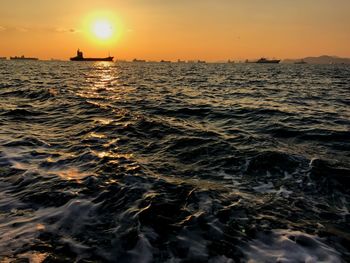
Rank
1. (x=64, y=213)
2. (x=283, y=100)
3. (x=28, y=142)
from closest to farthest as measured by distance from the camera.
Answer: (x=64, y=213)
(x=28, y=142)
(x=283, y=100)

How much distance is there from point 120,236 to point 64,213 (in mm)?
1536

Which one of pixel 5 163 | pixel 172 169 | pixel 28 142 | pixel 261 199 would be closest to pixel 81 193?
pixel 172 169

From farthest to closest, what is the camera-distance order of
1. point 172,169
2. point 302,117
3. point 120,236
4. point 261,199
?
1. point 302,117
2. point 172,169
3. point 261,199
4. point 120,236

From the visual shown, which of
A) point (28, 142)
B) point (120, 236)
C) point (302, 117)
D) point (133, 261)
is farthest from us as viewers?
point (302, 117)

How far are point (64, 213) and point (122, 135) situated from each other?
22.8 feet

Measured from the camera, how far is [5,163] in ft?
31.0

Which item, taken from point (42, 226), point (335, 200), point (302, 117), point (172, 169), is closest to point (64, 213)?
point (42, 226)

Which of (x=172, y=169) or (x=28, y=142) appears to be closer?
(x=172, y=169)

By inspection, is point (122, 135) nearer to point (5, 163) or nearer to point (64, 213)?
point (5, 163)

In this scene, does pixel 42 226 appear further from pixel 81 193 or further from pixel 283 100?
pixel 283 100

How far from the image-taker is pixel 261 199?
732cm

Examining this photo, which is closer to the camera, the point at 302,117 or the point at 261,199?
the point at 261,199

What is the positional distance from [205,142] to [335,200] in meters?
5.35

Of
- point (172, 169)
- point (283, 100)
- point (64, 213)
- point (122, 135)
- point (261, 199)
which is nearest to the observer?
point (64, 213)
